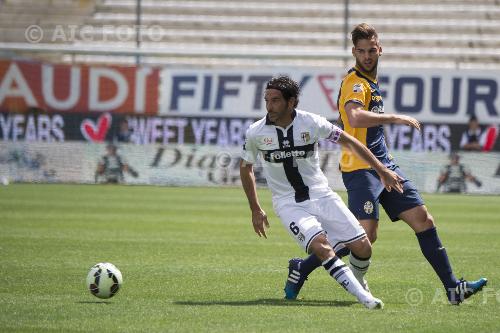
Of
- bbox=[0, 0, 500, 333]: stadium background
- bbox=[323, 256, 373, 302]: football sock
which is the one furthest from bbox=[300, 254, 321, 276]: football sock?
bbox=[0, 0, 500, 333]: stadium background

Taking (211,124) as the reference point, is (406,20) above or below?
above

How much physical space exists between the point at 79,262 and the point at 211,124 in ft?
57.8

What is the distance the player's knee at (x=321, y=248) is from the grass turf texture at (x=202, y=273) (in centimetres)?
44

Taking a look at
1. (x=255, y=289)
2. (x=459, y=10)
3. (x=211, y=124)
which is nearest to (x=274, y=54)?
(x=211, y=124)

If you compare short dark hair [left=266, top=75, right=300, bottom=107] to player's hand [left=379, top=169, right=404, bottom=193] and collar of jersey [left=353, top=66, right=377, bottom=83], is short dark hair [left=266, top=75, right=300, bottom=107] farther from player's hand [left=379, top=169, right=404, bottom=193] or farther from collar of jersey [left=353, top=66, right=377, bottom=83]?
player's hand [left=379, top=169, right=404, bottom=193]

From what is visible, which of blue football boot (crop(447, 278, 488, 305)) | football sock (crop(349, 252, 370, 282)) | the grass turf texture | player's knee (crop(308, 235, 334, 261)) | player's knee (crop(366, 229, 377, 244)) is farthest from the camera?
player's knee (crop(366, 229, 377, 244))

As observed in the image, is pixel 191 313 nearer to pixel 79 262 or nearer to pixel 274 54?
pixel 79 262

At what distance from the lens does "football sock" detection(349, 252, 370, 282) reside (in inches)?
330

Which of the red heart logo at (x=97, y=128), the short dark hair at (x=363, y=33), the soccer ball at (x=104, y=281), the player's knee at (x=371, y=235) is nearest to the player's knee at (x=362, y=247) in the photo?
the player's knee at (x=371, y=235)

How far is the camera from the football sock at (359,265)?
8375mm

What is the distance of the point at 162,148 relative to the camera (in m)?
28.0

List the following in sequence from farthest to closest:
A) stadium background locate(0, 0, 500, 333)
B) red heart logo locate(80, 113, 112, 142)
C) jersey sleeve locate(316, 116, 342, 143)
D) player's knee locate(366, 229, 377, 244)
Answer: red heart logo locate(80, 113, 112, 142) < stadium background locate(0, 0, 500, 333) < player's knee locate(366, 229, 377, 244) < jersey sleeve locate(316, 116, 342, 143)

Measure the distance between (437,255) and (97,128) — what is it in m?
21.5

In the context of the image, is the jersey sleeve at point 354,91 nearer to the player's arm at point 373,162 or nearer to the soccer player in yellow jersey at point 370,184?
the soccer player in yellow jersey at point 370,184
